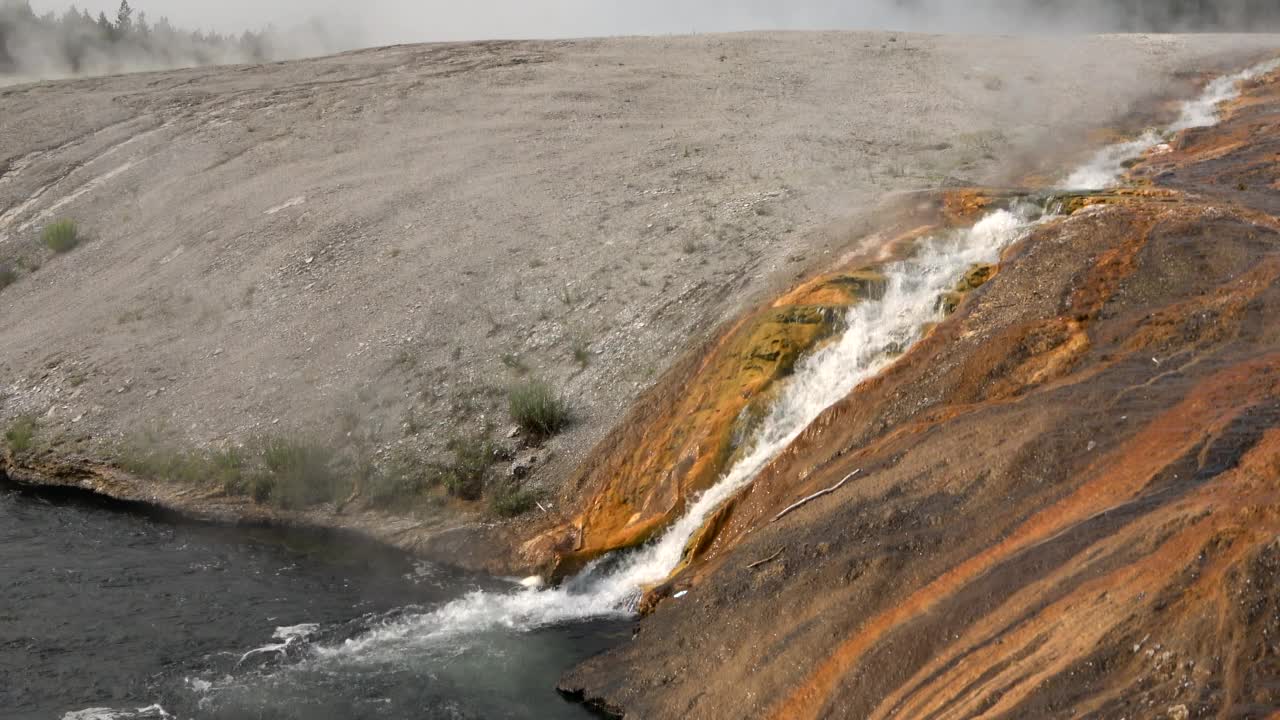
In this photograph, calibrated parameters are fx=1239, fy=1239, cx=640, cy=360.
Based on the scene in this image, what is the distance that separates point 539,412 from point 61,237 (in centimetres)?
1170

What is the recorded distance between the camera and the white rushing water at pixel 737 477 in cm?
1077

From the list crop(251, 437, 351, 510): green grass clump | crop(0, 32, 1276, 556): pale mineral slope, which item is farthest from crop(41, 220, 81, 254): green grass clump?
crop(251, 437, 351, 510): green grass clump

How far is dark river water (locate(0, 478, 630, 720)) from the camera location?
961 cm

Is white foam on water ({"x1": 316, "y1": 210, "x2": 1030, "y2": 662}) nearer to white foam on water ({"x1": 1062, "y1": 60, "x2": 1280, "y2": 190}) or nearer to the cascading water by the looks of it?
the cascading water

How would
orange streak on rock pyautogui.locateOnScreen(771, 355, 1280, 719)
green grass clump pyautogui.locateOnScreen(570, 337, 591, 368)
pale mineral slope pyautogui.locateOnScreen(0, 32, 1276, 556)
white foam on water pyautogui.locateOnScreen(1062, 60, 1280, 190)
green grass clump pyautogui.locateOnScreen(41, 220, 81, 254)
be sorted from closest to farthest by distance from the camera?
orange streak on rock pyautogui.locateOnScreen(771, 355, 1280, 719)
green grass clump pyautogui.locateOnScreen(570, 337, 591, 368)
pale mineral slope pyautogui.locateOnScreen(0, 32, 1276, 556)
white foam on water pyautogui.locateOnScreen(1062, 60, 1280, 190)
green grass clump pyautogui.locateOnScreen(41, 220, 81, 254)

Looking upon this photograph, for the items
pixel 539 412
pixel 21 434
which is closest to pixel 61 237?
pixel 21 434

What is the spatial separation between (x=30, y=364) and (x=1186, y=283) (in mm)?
14425

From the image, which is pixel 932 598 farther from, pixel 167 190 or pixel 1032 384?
pixel 167 190

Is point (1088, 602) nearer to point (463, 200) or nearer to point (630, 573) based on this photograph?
point (630, 573)

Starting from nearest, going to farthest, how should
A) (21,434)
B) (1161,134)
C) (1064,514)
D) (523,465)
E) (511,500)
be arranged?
1. (1064,514)
2. (511,500)
3. (523,465)
4. (21,434)
5. (1161,134)

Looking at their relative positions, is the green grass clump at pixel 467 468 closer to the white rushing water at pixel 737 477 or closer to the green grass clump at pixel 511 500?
the green grass clump at pixel 511 500

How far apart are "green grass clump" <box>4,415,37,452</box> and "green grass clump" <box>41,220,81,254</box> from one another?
20.1 ft

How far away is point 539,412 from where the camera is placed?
1343 centimetres

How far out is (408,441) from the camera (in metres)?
13.8
